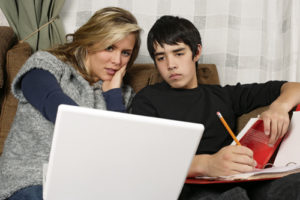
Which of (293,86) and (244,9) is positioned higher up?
(244,9)

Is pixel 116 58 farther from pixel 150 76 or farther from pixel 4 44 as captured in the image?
pixel 4 44

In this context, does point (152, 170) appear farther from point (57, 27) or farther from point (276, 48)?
point (276, 48)

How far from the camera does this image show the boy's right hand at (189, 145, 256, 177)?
889 mm

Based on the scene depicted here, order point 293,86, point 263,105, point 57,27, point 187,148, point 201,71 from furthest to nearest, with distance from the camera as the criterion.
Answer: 1. point 57,27
2. point 201,71
3. point 263,105
4. point 293,86
5. point 187,148

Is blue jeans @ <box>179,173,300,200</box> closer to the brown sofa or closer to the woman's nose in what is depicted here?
the brown sofa

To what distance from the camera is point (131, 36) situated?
1435mm

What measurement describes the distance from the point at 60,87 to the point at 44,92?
74mm

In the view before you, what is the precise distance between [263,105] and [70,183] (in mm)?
944

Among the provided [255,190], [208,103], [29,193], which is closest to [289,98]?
[208,103]

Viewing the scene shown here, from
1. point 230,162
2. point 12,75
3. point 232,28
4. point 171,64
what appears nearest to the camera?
point 230,162

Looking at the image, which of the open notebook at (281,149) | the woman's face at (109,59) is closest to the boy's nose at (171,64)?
the woman's face at (109,59)

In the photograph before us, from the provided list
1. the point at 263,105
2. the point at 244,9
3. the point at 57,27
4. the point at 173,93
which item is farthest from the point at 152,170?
the point at 244,9

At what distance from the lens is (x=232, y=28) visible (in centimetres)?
192

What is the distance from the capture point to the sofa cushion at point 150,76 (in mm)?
1600
